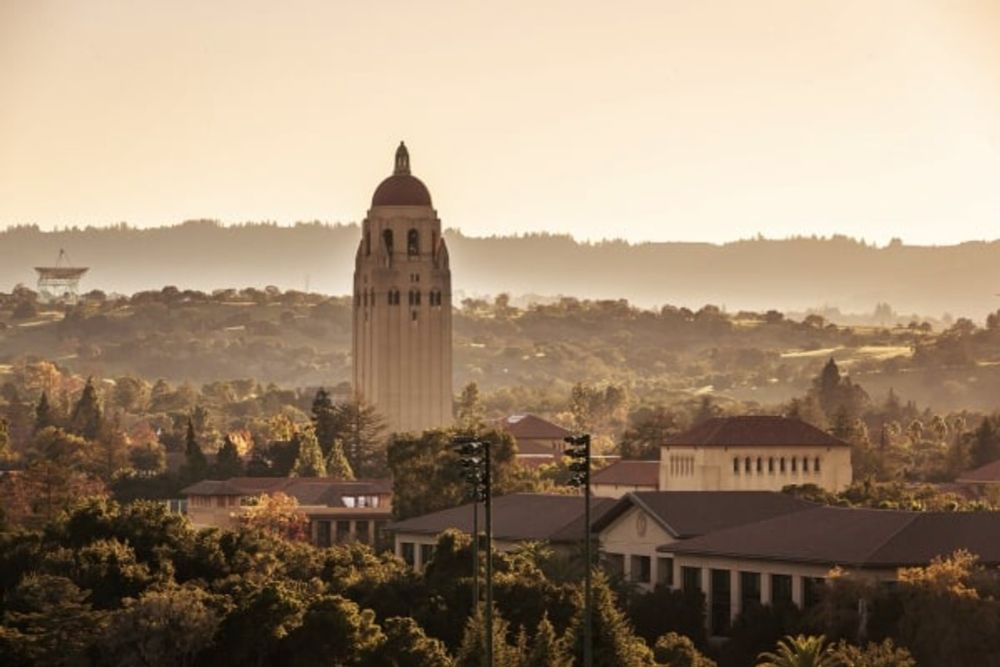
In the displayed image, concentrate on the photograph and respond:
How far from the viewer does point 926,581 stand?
407 feet

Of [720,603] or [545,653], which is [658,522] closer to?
[720,603]

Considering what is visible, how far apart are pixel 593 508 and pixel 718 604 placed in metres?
25.1

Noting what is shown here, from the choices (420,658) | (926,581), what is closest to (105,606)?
(420,658)

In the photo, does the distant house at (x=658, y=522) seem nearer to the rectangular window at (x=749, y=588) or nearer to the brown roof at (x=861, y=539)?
the brown roof at (x=861, y=539)

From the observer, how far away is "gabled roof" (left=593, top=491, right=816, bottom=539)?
513 ft

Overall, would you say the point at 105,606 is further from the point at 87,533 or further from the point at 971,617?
the point at 971,617

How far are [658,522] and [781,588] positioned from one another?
1815 cm

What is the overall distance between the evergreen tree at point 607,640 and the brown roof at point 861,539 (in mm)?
24824

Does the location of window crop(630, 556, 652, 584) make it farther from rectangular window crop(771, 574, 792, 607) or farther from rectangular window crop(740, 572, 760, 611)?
rectangular window crop(771, 574, 792, 607)

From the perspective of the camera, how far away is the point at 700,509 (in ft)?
531

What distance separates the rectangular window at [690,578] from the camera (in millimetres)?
145650

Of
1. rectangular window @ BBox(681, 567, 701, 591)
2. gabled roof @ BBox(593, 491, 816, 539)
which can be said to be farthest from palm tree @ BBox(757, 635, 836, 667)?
gabled roof @ BBox(593, 491, 816, 539)

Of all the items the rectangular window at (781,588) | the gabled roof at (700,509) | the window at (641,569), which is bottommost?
the window at (641,569)

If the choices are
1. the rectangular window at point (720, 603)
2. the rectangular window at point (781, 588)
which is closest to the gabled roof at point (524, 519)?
the rectangular window at point (720, 603)
